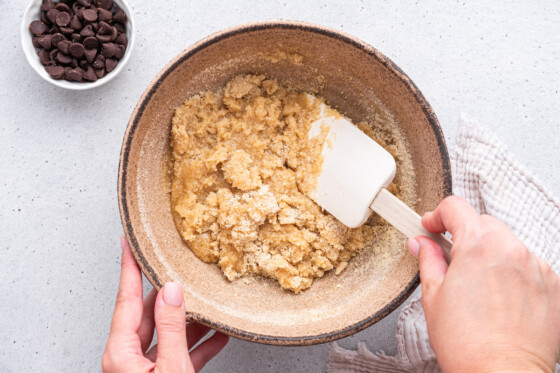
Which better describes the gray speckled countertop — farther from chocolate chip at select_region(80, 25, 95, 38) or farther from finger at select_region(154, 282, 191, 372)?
finger at select_region(154, 282, 191, 372)

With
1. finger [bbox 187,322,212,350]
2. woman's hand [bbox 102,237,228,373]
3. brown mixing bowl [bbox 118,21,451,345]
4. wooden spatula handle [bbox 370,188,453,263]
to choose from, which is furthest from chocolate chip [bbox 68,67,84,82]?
wooden spatula handle [bbox 370,188,453,263]

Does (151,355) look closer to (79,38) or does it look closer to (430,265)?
(430,265)

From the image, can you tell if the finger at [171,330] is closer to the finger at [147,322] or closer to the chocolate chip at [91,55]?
the finger at [147,322]

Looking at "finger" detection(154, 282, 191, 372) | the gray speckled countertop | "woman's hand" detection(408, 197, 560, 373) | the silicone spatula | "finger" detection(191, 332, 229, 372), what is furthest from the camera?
the gray speckled countertop

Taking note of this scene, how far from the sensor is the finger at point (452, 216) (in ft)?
3.37

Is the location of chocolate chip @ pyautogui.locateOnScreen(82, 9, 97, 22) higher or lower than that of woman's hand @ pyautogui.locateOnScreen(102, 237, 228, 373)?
higher

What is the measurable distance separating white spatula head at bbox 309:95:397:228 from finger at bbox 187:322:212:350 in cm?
52

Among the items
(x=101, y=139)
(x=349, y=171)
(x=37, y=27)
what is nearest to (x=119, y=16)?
(x=37, y=27)

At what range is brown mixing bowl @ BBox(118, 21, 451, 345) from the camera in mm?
1160

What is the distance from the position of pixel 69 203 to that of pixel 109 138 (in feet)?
0.77

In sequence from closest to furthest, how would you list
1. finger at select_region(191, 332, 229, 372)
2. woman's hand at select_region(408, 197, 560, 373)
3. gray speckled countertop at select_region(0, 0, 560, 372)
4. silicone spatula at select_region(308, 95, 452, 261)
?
1. woman's hand at select_region(408, 197, 560, 373)
2. silicone spatula at select_region(308, 95, 452, 261)
3. finger at select_region(191, 332, 229, 372)
4. gray speckled countertop at select_region(0, 0, 560, 372)

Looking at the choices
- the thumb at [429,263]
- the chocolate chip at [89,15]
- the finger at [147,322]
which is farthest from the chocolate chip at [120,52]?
the thumb at [429,263]

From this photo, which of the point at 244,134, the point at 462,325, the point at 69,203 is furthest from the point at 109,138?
the point at 462,325

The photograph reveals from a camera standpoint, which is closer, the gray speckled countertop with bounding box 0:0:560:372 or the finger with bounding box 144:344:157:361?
the finger with bounding box 144:344:157:361
